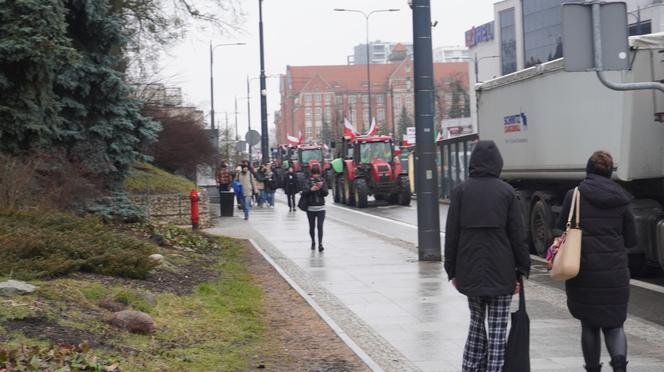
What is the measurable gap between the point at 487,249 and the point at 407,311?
446 centimetres

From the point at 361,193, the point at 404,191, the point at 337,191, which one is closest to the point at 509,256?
the point at 361,193

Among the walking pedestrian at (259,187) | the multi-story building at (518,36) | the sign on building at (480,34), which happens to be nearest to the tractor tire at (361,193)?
the walking pedestrian at (259,187)

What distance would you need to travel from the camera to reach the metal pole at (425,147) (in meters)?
15.8

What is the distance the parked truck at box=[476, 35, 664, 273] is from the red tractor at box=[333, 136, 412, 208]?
16066 millimetres

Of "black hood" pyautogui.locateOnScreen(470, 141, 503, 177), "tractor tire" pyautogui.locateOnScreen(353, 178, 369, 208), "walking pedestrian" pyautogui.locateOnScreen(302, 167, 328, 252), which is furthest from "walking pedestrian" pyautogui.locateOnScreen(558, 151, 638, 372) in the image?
"tractor tire" pyautogui.locateOnScreen(353, 178, 369, 208)

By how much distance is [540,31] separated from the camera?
8031 cm

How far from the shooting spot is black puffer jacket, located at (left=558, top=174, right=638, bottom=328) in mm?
6777

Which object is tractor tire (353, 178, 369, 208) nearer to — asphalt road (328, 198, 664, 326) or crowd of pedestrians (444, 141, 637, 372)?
asphalt road (328, 198, 664, 326)

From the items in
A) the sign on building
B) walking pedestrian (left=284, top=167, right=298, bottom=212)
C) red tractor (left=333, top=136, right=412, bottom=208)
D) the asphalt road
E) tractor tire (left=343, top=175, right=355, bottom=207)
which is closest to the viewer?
the asphalt road

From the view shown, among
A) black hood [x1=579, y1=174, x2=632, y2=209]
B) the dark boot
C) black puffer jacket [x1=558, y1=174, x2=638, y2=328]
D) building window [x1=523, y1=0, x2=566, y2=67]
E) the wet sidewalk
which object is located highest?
building window [x1=523, y1=0, x2=566, y2=67]

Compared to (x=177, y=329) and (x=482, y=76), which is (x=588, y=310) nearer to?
(x=177, y=329)

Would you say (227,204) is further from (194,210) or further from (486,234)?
(486,234)

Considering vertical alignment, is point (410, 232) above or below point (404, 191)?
below

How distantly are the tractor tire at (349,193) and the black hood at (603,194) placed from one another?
96.5 feet
